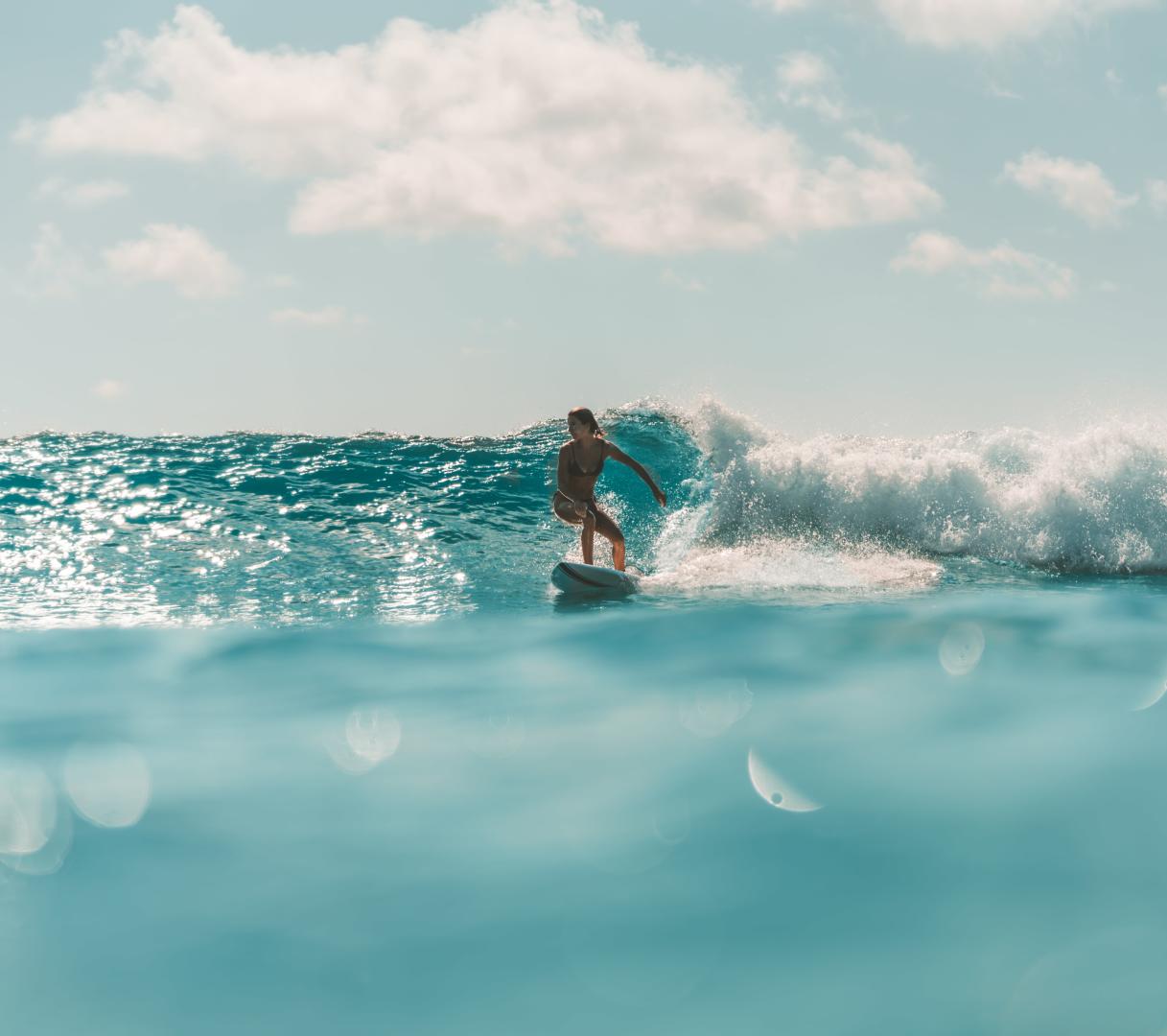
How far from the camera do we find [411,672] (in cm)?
635

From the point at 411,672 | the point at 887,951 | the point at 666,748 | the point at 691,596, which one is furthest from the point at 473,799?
the point at 691,596

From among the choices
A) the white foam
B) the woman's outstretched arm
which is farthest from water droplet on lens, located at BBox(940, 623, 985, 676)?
the woman's outstretched arm

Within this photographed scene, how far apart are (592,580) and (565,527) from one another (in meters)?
6.00

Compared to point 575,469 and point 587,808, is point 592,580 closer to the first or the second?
point 575,469

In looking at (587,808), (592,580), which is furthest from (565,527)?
(587,808)

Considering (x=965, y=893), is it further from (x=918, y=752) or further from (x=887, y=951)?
(x=918, y=752)

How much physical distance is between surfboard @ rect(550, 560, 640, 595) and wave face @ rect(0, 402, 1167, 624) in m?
0.27

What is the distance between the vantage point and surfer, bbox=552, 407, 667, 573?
10133mm

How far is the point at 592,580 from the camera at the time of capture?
9.18m

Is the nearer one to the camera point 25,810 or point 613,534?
point 25,810

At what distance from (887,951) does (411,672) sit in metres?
3.90

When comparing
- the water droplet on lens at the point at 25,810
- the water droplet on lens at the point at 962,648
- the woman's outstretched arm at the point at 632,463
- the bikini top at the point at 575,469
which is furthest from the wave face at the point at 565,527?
the water droplet on lens at the point at 25,810

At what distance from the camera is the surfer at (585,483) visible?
10133 millimetres

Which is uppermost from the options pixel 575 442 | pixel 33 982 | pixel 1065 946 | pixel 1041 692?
pixel 575 442
